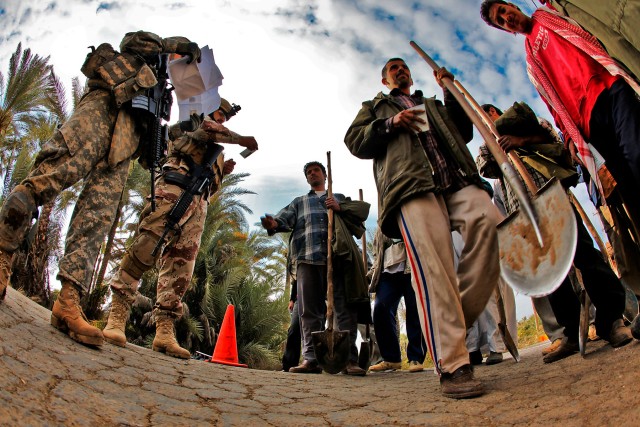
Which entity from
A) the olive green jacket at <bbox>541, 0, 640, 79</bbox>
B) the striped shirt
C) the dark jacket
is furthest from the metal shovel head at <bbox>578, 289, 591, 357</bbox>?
the striped shirt

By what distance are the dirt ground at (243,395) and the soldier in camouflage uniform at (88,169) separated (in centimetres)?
30

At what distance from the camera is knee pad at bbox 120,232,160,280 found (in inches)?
138

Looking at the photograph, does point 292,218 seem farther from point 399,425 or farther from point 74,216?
point 399,425

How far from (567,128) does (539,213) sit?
2.58 ft

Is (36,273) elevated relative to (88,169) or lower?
elevated

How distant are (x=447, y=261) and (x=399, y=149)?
77cm

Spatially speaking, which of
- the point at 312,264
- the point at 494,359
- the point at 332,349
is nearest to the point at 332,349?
the point at 332,349

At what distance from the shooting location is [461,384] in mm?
2078

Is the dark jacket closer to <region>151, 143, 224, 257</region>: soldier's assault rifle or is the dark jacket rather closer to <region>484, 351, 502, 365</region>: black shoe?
<region>484, 351, 502, 365</region>: black shoe

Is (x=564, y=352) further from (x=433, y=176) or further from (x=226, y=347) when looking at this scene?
(x=226, y=347)

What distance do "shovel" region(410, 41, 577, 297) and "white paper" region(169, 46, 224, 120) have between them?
2.91m

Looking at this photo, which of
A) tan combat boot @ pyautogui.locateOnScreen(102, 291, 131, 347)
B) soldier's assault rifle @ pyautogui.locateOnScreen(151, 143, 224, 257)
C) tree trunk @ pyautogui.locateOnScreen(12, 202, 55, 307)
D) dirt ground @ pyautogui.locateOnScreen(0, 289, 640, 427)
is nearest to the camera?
dirt ground @ pyautogui.locateOnScreen(0, 289, 640, 427)

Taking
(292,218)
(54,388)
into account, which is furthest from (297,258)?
(54,388)

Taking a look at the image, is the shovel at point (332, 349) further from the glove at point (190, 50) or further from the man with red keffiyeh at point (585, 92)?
the glove at point (190, 50)
